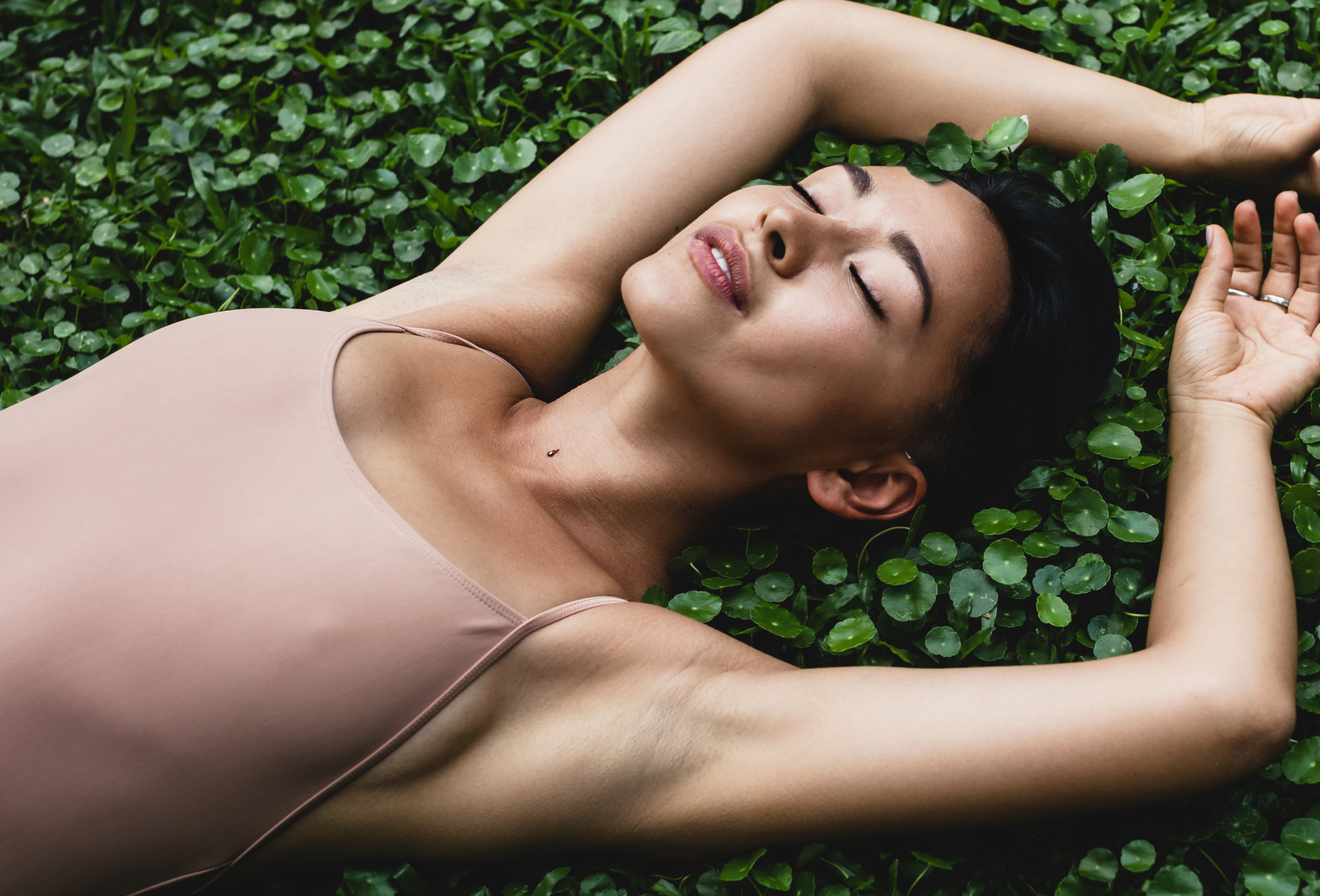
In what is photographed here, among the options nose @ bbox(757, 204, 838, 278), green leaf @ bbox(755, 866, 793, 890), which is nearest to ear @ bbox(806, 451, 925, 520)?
nose @ bbox(757, 204, 838, 278)

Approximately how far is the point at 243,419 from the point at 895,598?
4.25ft

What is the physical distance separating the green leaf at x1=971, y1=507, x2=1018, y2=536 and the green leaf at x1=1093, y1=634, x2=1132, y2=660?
0.28 metres

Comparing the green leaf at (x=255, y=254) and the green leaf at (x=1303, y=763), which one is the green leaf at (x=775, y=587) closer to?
the green leaf at (x=1303, y=763)

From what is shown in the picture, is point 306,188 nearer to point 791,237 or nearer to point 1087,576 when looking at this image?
point 791,237

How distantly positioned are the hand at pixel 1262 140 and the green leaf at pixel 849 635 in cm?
140

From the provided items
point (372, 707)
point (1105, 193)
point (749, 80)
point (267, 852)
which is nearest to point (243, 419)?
point (372, 707)

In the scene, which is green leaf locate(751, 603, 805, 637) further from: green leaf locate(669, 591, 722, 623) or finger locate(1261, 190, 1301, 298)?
finger locate(1261, 190, 1301, 298)

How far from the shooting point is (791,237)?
1.73m

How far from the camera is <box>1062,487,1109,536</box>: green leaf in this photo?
77.0 inches

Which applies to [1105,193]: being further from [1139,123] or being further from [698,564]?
[698,564]

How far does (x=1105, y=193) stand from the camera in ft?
7.56

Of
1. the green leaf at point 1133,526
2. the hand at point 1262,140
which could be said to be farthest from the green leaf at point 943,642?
the hand at point 1262,140

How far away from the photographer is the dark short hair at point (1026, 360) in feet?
6.22

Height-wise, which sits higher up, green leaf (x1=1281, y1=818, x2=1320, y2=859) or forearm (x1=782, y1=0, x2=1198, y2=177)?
forearm (x1=782, y1=0, x2=1198, y2=177)
